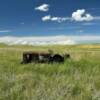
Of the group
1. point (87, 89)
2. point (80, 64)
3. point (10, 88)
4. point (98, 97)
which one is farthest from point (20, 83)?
point (80, 64)

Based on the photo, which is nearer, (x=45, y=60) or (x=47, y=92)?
(x=47, y=92)

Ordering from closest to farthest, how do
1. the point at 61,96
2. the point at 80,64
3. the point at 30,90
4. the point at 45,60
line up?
the point at 61,96
the point at 30,90
the point at 80,64
the point at 45,60

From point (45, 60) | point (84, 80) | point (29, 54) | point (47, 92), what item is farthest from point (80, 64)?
point (47, 92)

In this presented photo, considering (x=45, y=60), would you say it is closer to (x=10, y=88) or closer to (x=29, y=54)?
(x=29, y=54)

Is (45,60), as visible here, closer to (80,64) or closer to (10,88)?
(80,64)

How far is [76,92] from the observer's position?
913cm

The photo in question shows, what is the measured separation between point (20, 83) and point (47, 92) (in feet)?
5.64

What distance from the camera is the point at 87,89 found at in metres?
9.45

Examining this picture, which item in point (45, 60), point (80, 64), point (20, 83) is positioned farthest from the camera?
point (45, 60)

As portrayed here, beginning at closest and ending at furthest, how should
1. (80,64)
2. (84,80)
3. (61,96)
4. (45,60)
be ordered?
(61,96), (84,80), (80,64), (45,60)

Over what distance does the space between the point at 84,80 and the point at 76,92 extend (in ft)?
8.26

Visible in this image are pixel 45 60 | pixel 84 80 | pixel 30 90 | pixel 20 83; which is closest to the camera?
pixel 30 90

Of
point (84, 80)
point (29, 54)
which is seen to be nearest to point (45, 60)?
point (29, 54)

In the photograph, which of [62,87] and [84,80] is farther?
[84,80]
